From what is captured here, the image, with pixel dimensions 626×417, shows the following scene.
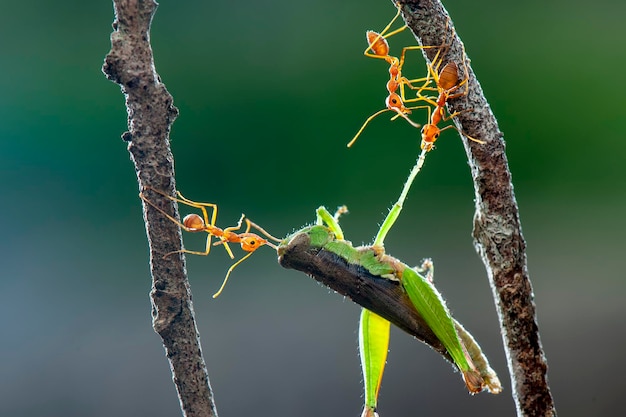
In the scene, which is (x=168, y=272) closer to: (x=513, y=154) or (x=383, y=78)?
(x=383, y=78)

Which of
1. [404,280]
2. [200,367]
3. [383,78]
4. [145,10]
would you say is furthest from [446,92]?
[383,78]

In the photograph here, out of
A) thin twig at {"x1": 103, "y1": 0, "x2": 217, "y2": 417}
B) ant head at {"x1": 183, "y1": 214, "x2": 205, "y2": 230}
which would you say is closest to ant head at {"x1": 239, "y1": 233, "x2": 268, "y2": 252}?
ant head at {"x1": 183, "y1": 214, "x2": 205, "y2": 230}

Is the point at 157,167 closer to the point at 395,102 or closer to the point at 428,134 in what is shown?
the point at 428,134

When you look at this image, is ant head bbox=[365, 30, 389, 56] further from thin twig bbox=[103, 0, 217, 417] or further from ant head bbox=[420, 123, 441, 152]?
thin twig bbox=[103, 0, 217, 417]

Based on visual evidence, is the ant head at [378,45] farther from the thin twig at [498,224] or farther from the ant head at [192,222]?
the ant head at [192,222]

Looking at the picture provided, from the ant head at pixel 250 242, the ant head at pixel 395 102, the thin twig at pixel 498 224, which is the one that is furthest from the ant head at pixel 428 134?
the ant head at pixel 250 242

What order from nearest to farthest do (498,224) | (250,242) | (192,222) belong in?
1. (498,224)
2. (192,222)
3. (250,242)

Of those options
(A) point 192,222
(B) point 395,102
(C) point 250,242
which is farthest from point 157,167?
(B) point 395,102
